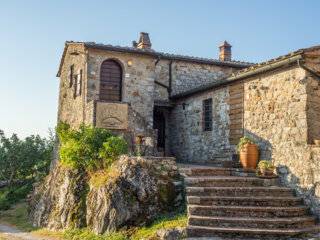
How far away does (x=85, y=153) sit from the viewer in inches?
535

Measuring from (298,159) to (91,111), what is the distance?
8.01 meters

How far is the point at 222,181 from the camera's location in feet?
38.2

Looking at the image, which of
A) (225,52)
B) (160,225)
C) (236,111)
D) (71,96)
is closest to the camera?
(160,225)

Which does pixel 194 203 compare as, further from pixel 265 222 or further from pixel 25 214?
pixel 25 214

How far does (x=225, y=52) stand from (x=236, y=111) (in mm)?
8241

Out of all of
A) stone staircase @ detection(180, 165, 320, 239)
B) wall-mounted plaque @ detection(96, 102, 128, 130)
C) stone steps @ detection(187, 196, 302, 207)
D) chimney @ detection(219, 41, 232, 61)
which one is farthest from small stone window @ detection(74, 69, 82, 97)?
stone steps @ detection(187, 196, 302, 207)

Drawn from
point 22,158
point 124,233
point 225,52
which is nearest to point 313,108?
point 124,233

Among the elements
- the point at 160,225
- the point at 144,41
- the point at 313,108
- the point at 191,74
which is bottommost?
the point at 160,225

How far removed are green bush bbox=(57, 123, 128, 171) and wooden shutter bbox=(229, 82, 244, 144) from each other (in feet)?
12.8

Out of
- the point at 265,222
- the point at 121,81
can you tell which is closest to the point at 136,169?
the point at 265,222

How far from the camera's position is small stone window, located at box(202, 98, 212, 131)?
16.4 meters

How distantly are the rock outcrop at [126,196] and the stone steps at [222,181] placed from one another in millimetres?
504

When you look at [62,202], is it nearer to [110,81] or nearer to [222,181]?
[222,181]

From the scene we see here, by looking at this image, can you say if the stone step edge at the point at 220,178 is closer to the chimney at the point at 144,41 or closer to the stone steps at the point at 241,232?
the stone steps at the point at 241,232
